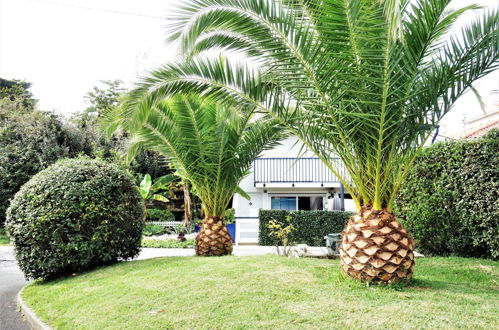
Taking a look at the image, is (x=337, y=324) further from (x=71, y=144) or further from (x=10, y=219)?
(x=71, y=144)

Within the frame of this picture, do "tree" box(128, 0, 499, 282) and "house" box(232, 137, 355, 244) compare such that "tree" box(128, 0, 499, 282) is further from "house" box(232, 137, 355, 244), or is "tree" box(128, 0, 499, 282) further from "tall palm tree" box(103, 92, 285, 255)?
"house" box(232, 137, 355, 244)

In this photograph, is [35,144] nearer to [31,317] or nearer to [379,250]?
[31,317]

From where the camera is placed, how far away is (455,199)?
30.5 ft

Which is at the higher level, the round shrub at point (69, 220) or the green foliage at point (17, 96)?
the green foliage at point (17, 96)

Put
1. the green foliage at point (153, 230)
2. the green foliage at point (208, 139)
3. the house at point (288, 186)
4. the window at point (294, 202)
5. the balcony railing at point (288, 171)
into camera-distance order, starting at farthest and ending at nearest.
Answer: the window at point (294, 202)
the balcony railing at point (288, 171)
the house at point (288, 186)
the green foliage at point (153, 230)
the green foliage at point (208, 139)

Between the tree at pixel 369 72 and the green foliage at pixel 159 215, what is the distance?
19327 millimetres

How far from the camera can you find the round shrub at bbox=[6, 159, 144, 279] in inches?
311

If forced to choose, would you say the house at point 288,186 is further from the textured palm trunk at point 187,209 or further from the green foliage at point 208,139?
the green foliage at point 208,139

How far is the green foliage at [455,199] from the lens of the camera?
8.48 meters

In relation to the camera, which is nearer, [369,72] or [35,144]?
[369,72]

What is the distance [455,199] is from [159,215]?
731 inches

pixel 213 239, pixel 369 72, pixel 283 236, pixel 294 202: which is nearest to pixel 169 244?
pixel 283 236

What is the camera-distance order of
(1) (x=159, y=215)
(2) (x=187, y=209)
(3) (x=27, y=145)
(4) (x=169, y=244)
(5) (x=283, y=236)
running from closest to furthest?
(5) (x=283, y=236) < (4) (x=169, y=244) < (3) (x=27, y=145) < (2) (x=187, y=209) < (1) (x=159, y=215)

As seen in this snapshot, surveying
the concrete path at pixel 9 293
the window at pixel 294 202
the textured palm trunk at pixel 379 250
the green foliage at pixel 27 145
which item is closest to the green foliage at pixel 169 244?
the concrete path at pixel 9 293
